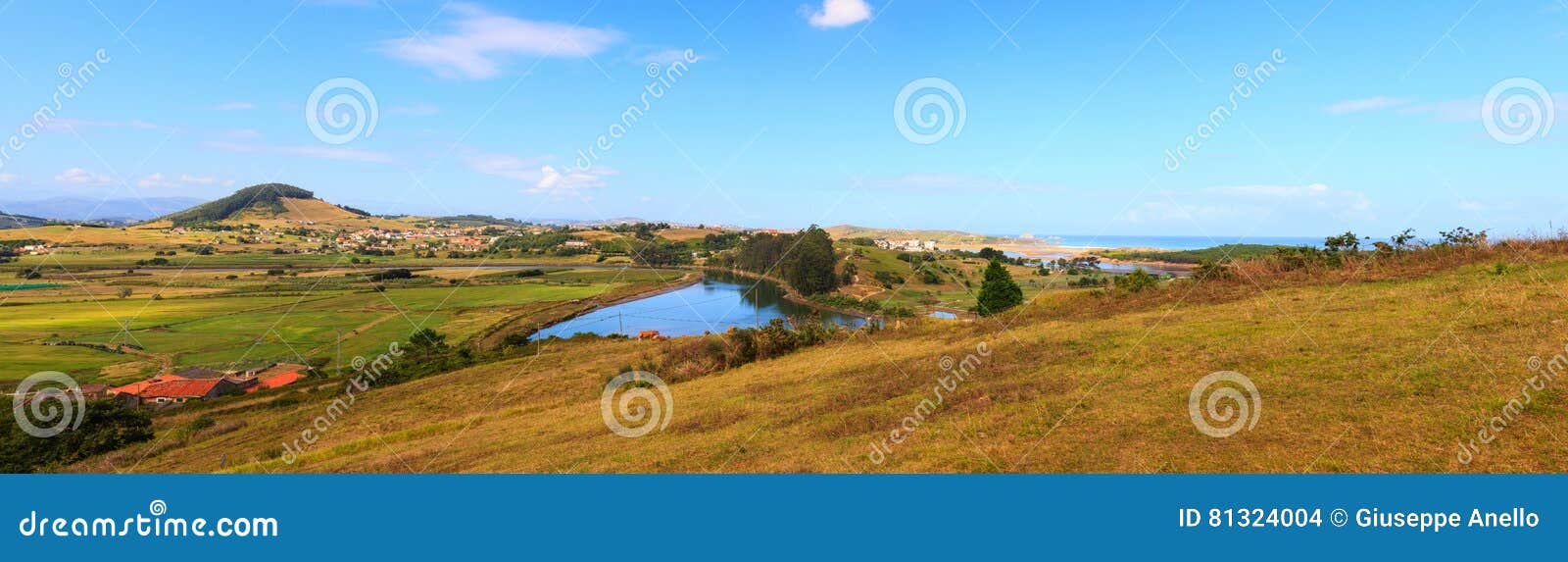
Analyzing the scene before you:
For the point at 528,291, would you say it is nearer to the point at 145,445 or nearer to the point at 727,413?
the point at 145,445

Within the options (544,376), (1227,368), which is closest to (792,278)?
(544,376)

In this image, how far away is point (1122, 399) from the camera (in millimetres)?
7672

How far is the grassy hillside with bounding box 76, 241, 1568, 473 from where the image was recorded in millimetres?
5766

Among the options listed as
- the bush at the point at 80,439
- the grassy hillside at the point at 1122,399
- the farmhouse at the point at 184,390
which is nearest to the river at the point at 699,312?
the farmhouse at the point at 184,390

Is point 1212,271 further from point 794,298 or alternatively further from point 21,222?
point 21,222

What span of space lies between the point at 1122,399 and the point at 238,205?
75.4 m

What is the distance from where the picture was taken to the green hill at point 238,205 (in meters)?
50.6

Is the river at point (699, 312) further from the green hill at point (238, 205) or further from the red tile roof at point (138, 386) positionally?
the green hill at point (238, 205)

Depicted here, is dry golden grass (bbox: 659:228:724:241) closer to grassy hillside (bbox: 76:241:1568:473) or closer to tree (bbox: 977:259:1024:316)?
tree (bbox: 977:259:1024:316)

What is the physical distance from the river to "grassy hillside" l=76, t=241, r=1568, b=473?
22683 millimetres

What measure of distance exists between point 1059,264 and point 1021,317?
1448 inches

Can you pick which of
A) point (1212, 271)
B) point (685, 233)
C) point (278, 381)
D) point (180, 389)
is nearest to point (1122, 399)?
point (1212, 271)

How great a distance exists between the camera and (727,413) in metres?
10.2

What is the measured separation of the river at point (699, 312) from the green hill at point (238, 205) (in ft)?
99.2
